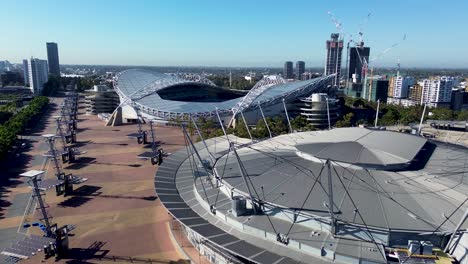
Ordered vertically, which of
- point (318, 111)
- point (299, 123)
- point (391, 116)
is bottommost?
point (299, 123)

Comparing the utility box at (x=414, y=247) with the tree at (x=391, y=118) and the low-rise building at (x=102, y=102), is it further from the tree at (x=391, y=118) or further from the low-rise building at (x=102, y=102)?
the low-rise building at (x=102, y=102)

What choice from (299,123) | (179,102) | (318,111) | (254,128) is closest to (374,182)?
(254,128)

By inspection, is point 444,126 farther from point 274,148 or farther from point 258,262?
point 258,262

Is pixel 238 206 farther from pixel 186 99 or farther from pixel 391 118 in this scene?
pixel 186 99

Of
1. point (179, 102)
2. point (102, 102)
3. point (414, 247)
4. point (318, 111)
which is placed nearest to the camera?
point (414, 247)

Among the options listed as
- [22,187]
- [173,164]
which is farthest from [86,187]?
[173,164]

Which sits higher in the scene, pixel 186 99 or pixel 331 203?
pixel 331 203
